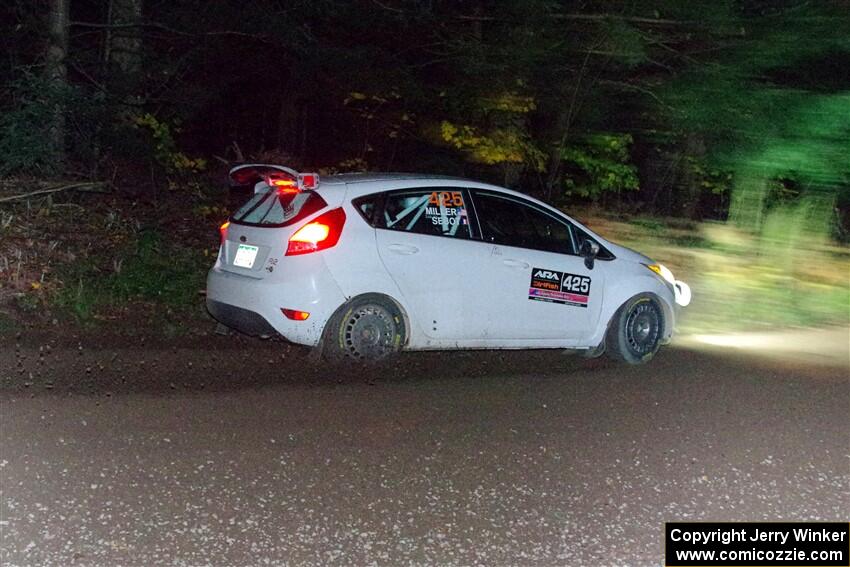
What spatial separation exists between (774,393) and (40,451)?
5.69m

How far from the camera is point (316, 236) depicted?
298 inches

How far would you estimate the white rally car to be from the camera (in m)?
7.60

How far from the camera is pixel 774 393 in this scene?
8078mm

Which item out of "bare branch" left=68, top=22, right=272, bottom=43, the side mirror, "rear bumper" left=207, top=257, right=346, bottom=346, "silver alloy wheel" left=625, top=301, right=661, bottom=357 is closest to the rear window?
"rear bumper" left=207, top=257, right=346, bottom=346

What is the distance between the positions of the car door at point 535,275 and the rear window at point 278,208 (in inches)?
58.3

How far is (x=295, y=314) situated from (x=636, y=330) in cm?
329

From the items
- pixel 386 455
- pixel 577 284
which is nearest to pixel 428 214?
pixel 577 284

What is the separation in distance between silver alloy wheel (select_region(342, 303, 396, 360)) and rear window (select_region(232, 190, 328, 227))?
0.89 metres

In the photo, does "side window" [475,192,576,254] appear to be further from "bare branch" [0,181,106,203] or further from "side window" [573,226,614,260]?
"bare branch" [0,181,106,203]

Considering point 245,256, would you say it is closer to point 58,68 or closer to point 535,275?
point 535,275

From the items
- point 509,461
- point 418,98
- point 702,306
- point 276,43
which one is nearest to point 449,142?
point 418,98

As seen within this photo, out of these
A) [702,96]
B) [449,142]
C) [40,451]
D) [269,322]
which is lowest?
[40,451]

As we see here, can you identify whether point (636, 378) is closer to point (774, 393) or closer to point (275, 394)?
point (774, 393)

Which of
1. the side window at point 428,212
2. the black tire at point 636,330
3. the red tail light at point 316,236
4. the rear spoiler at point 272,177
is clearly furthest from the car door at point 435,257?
the black tire at point 636,330
